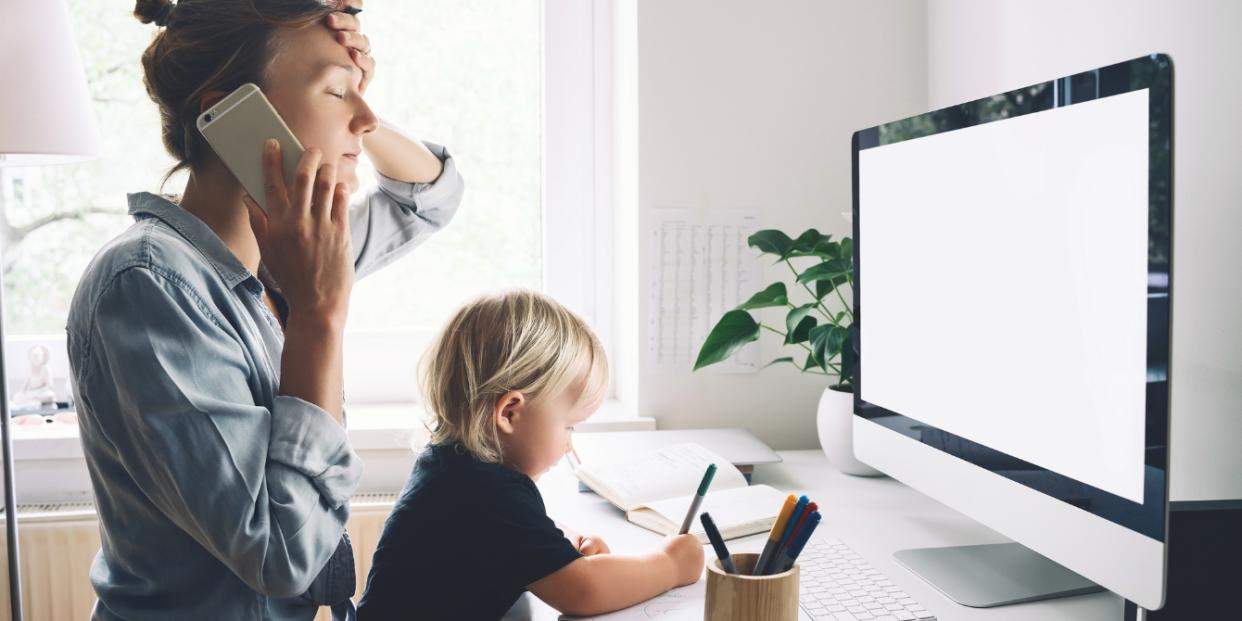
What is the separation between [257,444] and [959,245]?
2.27 ft

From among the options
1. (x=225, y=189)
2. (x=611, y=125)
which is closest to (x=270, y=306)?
(x=225, y=189)

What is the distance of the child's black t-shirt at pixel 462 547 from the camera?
89cm

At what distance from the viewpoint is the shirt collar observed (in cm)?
85

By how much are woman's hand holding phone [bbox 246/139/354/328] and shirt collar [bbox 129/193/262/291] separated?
0.18 ft

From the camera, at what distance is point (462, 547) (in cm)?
90

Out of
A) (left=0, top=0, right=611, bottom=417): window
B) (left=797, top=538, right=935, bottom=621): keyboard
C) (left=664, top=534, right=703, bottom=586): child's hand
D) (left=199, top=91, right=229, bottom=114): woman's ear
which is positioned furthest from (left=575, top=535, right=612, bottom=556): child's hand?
(left=0, top=0, right=611, bottom=417): window

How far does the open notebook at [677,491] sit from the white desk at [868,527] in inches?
0.8

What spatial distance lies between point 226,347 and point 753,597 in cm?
47

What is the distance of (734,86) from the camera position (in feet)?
5.58

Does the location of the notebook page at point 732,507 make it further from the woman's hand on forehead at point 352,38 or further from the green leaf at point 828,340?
the woman's hand on forehead at point 352,38

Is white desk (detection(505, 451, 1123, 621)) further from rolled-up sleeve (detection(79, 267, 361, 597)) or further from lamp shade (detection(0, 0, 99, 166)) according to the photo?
lamp shade (detection(0, 0, 99, 166))

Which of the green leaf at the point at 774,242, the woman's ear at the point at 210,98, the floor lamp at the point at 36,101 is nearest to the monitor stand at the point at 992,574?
the green leaf at the point at 774,242

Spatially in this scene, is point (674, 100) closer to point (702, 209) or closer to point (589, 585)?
point (702, 209)

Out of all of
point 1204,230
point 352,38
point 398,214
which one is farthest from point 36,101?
point 1204,230
